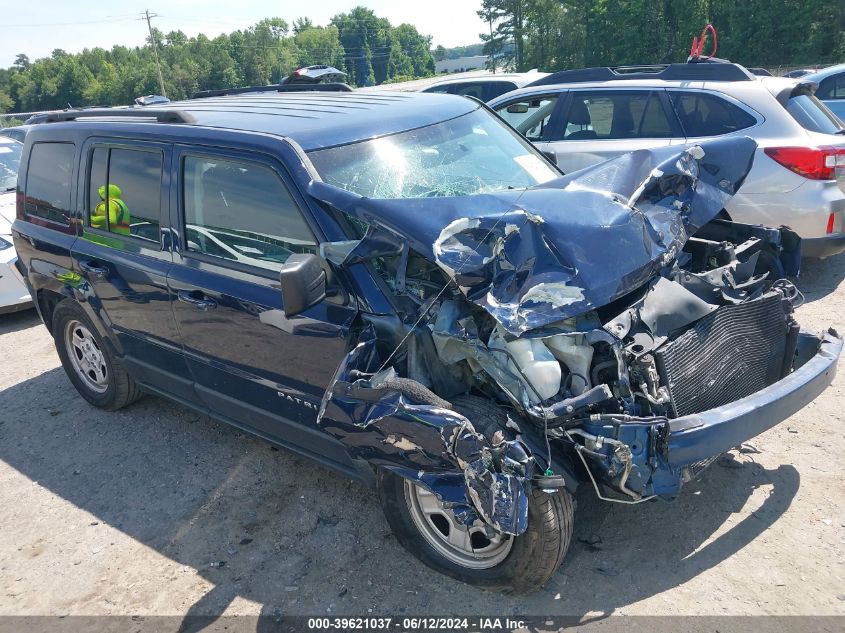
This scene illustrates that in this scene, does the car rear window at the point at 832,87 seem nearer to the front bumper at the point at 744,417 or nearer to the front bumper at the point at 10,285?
Answer: the front bumper at the point at 744,417

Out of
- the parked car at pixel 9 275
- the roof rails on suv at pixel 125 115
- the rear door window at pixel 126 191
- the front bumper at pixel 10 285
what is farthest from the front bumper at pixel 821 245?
the front bumper at pixel 10 285

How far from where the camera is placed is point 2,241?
7258 mm

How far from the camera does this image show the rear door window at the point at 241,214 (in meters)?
3.36

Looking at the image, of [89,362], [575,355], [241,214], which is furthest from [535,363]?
[89,362]

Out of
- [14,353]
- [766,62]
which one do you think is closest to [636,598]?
[14,353]

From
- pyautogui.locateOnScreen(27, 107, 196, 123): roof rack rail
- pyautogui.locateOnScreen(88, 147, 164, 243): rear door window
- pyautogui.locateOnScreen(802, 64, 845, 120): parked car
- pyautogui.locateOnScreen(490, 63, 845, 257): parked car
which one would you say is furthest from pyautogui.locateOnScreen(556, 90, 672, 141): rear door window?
pyautogui.locateOnScreen(802, 64, 845, 120): parked car

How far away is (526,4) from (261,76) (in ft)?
220

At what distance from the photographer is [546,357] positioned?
2764 millimetres

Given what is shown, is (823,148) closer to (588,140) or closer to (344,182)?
(588,140)

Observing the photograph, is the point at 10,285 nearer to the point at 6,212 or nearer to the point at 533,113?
the point at 6,212

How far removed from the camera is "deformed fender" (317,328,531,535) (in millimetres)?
2588

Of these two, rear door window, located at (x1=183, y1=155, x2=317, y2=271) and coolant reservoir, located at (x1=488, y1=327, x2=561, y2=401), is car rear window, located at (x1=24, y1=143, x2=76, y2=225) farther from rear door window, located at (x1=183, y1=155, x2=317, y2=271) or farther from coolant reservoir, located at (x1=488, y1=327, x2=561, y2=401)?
coolant reservoir, located at (x1=488, y1=327, x2=561, y2=401)

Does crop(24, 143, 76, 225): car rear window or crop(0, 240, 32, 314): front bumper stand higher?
crop(24, 143, 76, 225): car rear window

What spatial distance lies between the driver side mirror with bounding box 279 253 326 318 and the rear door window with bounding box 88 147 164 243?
4.90ft
